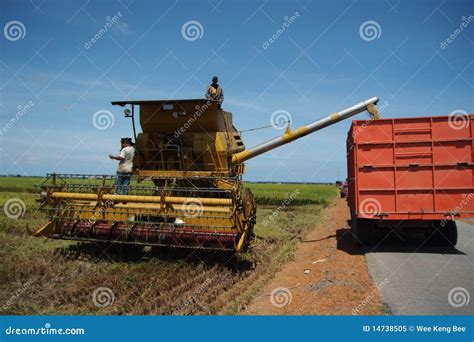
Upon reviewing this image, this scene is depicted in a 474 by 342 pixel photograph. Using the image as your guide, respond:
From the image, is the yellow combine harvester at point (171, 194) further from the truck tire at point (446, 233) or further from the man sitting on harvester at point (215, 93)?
the truck tire at point (446, 233)

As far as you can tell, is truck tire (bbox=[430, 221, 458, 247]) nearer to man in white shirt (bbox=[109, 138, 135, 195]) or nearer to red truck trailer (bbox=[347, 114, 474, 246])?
red truck trailer (bbox=[347, 114, 474, 246])

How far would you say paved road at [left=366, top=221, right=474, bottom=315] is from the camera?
202 inches

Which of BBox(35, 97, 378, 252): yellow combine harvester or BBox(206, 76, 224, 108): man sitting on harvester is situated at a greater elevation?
BBox(206, 76, 224, 108): man sitting on harvester

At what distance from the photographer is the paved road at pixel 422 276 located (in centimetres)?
514

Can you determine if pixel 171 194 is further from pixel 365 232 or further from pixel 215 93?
pixel 365 232

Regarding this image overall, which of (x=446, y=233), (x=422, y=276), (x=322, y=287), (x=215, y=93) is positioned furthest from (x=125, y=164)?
(x=446, y=233)

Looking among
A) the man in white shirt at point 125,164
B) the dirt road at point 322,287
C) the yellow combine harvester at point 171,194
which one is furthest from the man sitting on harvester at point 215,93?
the dirt road at point 322,287

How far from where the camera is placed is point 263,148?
1052cm

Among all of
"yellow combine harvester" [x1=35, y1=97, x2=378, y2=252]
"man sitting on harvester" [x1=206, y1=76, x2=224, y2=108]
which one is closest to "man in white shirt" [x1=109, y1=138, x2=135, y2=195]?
"yellow combine harvester" [x1=35, y1=97, x2=378, y2=252]

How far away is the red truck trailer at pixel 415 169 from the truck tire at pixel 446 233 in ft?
1.53

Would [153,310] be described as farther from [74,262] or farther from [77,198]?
[77,198]

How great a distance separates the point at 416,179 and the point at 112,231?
22.3ft

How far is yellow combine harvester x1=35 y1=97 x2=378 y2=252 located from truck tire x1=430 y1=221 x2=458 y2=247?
460cm

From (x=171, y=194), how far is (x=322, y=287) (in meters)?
4.11
